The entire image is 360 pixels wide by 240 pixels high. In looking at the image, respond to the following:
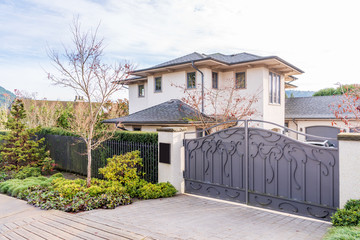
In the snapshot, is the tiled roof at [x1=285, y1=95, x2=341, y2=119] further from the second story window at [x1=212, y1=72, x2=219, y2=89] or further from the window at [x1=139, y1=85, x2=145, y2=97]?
the window at [x1=139, y1=85, x2=145, y2=97]

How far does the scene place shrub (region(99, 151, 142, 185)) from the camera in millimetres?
7559

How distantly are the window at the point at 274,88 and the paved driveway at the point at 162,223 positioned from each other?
10.4m

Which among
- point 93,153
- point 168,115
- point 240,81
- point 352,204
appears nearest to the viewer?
point 352,204

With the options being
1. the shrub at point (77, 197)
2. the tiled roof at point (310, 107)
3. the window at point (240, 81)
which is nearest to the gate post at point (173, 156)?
the shrub at point (77, 197)

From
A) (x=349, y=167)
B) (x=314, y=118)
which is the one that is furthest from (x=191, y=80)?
(x=349, y=167)

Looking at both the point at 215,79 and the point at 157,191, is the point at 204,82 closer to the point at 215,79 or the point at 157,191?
the point at 215,79

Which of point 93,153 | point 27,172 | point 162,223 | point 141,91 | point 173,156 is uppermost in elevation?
point 141,91

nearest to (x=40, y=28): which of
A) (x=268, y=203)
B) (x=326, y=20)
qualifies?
(x=268, y=203)

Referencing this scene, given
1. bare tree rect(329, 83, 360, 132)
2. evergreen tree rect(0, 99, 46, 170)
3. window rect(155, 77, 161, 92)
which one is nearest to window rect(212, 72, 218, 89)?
window rect(155, 77, 161, 92)

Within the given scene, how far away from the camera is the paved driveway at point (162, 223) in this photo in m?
4.29

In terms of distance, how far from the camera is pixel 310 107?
821 inches

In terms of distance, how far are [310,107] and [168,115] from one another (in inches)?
551

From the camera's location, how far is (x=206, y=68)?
14.0m

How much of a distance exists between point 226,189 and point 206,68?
8.83 metres
